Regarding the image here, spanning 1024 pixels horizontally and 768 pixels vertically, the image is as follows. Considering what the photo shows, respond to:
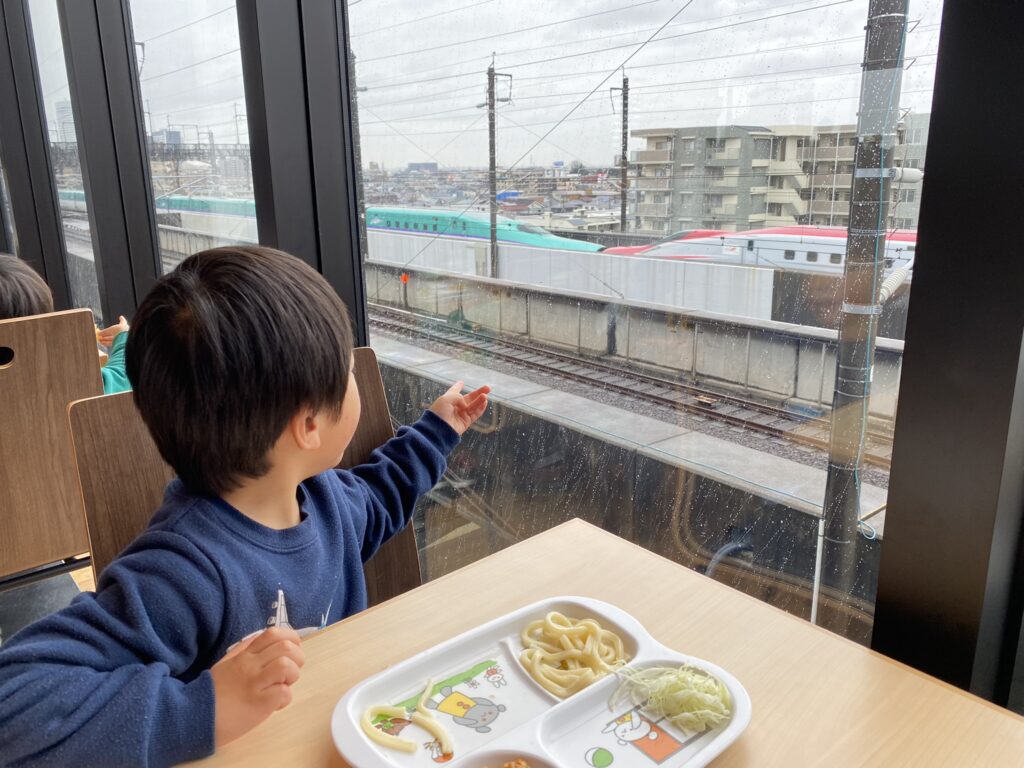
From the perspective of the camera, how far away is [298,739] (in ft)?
2.07

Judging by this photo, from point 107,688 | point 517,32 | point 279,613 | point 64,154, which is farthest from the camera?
point 64,154

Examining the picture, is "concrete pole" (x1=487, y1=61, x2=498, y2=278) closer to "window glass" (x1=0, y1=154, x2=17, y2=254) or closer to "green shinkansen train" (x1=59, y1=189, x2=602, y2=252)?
"green shinkansen train" (x1=59, y1=189, x2=602, y2=252)

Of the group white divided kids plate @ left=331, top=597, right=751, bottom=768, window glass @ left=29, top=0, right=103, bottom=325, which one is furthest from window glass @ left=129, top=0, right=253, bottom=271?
white divided kids plate @ left=331, top=597, right=751, bottom=768

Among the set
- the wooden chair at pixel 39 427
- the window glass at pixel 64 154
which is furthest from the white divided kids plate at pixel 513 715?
the window glass at pixel 64 154

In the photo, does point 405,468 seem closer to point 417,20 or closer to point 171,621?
point 171,621

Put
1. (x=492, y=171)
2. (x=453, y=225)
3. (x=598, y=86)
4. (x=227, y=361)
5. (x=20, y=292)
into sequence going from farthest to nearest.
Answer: (x=20, y=292) < (x=453, y=225) < (x=492, y=171) < (x=598, y=86) < (x=227, y=361)

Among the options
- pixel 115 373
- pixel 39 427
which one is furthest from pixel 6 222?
pixel 39 427

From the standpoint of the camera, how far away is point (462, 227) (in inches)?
56.2

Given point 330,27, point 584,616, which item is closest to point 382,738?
point 584,616

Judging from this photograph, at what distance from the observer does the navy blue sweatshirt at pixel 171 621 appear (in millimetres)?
601

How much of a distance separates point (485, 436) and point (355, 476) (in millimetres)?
456

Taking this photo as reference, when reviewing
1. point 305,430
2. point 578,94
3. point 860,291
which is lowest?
point 305,430

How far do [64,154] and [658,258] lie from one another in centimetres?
286

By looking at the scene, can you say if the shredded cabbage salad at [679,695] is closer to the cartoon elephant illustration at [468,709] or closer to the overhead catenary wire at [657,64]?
the cartoon elephant illustration at [468,709]
